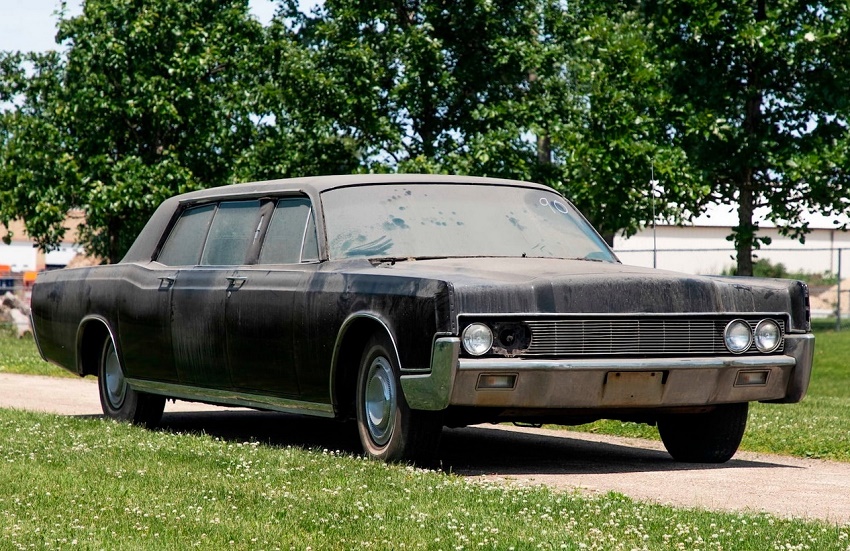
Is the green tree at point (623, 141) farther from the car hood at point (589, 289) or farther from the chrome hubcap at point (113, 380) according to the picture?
the car hood at point (589, 289)

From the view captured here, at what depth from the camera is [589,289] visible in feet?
25.1

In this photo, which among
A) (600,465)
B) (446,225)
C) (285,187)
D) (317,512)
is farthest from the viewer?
(285,187)

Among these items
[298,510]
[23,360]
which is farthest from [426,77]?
[298,510]

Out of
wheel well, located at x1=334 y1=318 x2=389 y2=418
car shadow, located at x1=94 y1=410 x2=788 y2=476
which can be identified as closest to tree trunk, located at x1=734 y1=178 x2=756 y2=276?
car shadow, located at x1=94 y1=410 x2=788 y2=476

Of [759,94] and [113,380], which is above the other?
[759,94]

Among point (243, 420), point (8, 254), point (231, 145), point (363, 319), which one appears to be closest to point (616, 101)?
point (231, 145)

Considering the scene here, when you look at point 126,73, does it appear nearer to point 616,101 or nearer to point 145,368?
point 616,101

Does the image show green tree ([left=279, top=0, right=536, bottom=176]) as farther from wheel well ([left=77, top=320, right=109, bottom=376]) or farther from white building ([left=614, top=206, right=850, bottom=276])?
white building ([left=614, top=206, right=850, bottom=276])

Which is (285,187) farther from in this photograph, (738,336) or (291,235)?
(738,336)

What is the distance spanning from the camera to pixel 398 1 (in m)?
27.6

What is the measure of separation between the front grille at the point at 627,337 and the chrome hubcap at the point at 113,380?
14.4 ft

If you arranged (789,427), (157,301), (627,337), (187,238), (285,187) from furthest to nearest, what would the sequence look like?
(789,427)
(187,238)
(157,301)
(285,187)
(627,337)

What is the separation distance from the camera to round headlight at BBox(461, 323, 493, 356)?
295 inches

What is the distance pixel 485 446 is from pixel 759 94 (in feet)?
54.0
